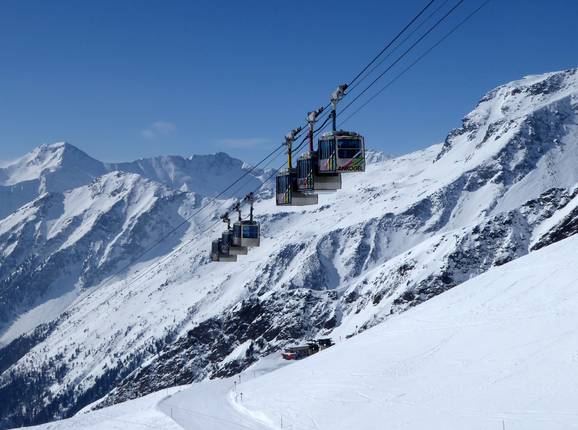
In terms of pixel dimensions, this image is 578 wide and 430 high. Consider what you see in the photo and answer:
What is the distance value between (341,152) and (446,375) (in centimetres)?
2020

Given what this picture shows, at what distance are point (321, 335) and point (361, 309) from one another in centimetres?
1608

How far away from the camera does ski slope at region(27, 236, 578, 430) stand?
3616cm

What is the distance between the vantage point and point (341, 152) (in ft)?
98.0

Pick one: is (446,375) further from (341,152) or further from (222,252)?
(341,152)

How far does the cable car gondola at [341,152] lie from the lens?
29.8 m

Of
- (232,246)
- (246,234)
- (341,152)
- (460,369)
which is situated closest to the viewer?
(341,152)

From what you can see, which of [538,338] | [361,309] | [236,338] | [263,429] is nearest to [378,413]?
[263,429]

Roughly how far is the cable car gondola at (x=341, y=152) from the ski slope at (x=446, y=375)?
554 inches

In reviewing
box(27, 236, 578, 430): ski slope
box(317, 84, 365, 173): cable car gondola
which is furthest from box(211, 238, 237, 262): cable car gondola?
box(317, 84, 365, 173): cable car gondola

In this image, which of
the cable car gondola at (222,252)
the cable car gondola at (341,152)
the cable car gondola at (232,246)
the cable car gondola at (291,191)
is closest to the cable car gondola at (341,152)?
the cable car gondola at (341,152)

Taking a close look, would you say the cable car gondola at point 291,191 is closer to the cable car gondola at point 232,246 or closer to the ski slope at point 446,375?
the cable car gondola at point 232,246

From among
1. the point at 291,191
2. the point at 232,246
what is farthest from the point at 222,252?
the point at 291,191

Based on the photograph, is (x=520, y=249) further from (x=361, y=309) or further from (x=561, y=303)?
(x=561, y=303)

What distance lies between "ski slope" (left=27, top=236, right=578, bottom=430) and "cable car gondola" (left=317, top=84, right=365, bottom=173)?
14.1m
